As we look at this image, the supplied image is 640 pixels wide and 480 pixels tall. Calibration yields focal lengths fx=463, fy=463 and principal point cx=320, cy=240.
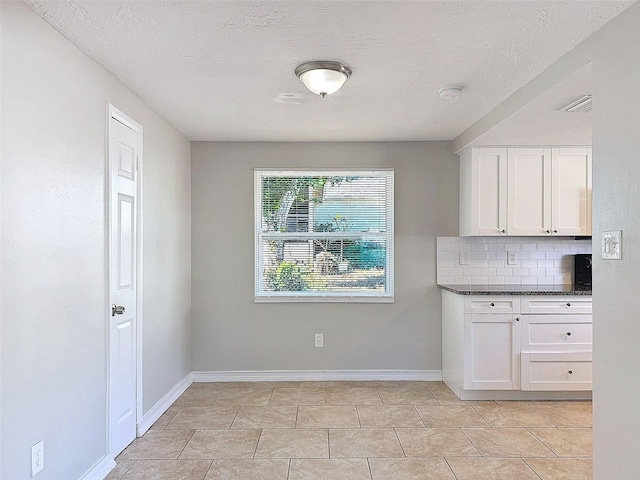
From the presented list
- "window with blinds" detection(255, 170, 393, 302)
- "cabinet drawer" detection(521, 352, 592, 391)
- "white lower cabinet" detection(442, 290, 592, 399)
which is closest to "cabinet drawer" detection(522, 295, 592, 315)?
"white lower cabinet" detection(442, 290, 592, 399)

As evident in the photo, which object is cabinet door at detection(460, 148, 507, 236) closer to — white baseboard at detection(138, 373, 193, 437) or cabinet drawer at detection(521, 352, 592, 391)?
cabinet drawer at detection(521, 352, 592, 391)

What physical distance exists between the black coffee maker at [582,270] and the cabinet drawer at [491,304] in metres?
0.96

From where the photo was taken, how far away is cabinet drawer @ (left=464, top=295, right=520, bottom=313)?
3807 mm

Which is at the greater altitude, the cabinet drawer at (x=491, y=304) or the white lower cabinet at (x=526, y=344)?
the cabinet drawer at (x=491, y=304)

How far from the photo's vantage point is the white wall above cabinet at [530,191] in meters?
4.10

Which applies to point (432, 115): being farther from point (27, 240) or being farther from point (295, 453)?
point (27, 240)

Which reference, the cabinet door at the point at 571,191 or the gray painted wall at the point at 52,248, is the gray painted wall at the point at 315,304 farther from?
the gray painted wall at the point at 52,248

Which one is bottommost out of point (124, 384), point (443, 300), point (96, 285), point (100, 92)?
point (124, 384)

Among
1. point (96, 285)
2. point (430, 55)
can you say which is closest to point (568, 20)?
point (430, 55)

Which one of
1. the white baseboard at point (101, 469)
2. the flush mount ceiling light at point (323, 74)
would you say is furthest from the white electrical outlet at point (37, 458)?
the flush mount ceiling light at point (323, 74)

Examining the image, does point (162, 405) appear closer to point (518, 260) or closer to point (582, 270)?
point (518, 260)

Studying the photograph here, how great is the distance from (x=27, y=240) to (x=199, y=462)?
1.66 metres

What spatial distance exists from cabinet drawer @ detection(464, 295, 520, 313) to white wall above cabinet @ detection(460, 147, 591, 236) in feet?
2.07

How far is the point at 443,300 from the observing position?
175 inches
